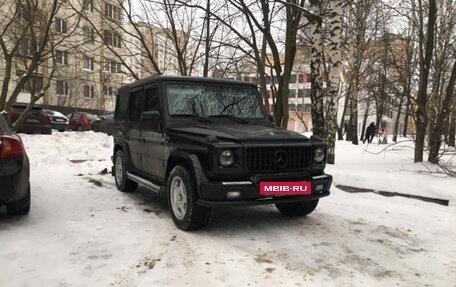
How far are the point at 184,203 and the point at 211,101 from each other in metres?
1.63

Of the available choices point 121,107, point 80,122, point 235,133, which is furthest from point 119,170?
point 80,122

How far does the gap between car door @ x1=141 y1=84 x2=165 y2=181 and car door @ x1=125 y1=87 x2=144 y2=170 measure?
0.22m

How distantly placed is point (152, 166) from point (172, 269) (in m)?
2.51

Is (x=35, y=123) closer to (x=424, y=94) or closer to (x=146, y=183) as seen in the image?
(x=146, y=183)

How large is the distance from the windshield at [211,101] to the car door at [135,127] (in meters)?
0.97

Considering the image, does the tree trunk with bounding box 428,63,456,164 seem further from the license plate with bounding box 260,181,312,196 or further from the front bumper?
the front bumper

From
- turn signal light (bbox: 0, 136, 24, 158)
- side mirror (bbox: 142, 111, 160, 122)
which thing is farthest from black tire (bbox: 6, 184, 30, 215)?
side mirror (bbox: 142, 111, 160, 122)

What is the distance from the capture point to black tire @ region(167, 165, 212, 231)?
4.74 metres

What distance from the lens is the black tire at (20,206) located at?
4.95 metres

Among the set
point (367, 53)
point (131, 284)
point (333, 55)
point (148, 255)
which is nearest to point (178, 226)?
point (148, 255)

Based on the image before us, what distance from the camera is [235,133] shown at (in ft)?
15.9

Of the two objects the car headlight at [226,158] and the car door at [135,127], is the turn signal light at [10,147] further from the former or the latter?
the car headlight at [226,158]

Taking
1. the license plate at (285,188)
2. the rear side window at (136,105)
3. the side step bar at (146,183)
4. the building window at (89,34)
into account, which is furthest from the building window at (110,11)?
the license plate at (285,188)

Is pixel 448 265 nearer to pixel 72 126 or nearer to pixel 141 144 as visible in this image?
pixel 141 144
